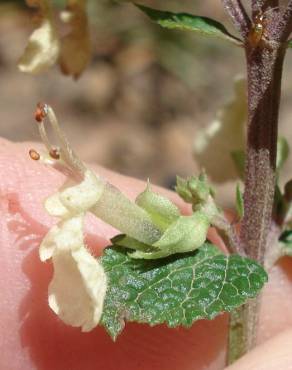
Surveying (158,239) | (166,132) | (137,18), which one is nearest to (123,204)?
(158,239)

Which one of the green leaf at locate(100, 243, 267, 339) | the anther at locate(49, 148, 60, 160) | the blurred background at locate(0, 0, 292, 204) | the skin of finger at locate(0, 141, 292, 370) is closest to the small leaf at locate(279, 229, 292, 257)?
the green leaf at locate(100, 243, 267, 339)

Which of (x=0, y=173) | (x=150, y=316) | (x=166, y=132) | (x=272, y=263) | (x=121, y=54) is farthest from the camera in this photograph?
(x=121, y=54)

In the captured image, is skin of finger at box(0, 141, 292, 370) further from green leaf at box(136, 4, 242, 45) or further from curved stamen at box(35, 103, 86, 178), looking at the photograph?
green leaf at box(136, 4, 242, 45)

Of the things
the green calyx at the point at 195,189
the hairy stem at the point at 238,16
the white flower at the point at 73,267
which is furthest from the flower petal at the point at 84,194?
the hairy stem at the point at 238,16

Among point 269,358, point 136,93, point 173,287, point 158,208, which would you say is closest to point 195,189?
point 158,208

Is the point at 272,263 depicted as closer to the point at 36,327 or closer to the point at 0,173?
the point at 36,327
